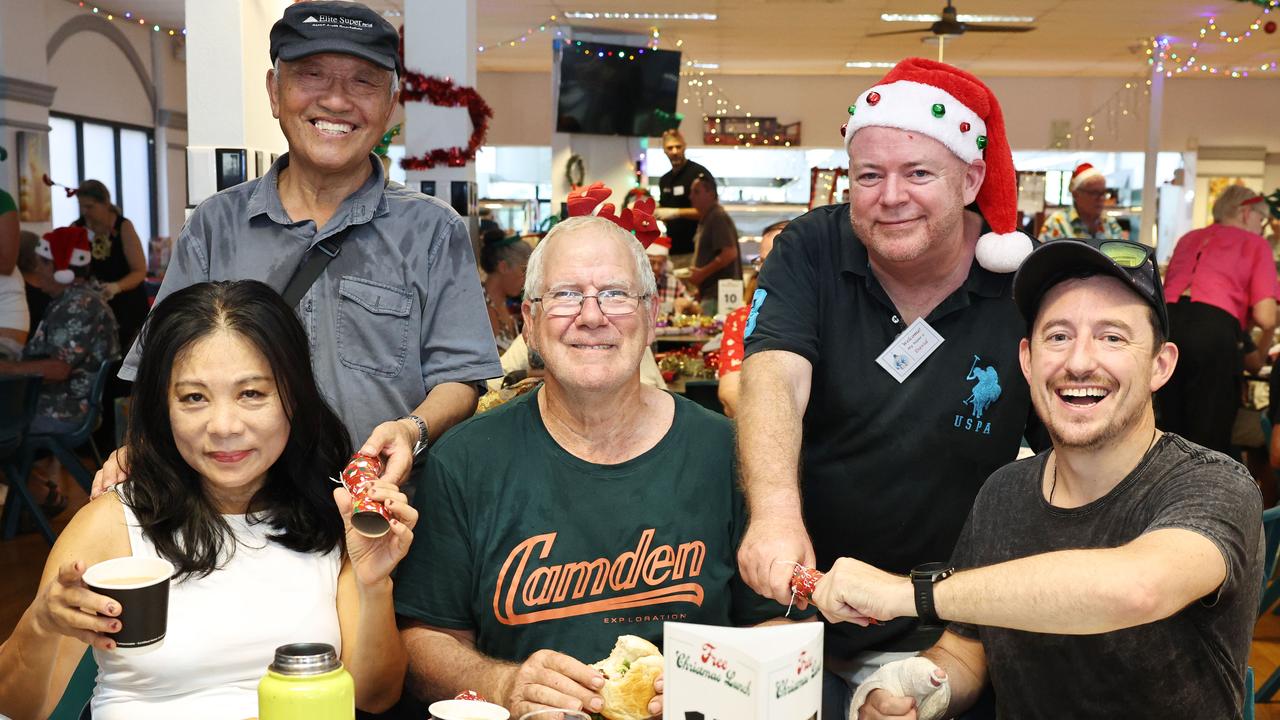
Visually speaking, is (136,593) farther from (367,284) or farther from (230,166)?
(230,166)

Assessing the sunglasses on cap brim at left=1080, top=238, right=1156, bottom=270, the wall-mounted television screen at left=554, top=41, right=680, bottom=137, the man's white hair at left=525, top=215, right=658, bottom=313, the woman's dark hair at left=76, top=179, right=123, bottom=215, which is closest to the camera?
Result: the sunglasses on cap brim at left=1080, top=238, right=1156, bottom=270

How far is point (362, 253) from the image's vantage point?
243 centimetres

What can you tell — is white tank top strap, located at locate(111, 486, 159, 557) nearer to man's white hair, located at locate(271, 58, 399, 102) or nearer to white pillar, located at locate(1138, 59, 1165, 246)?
man's white hair, located at locate(271, 58, 399, 102)

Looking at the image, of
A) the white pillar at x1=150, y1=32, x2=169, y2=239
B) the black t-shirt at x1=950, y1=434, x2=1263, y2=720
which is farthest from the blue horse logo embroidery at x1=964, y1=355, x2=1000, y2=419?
the white pillar at x1=150, y1=32, x2=169, y2=239

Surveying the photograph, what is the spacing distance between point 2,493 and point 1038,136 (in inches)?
557

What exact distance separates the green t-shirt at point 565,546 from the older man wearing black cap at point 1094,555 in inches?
14.8

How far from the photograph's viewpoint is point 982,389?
2213mm

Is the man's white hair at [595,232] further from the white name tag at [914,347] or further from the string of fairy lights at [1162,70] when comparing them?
the string of fairy lights at [1162,70]

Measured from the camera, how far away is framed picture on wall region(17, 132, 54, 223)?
34.4 ft

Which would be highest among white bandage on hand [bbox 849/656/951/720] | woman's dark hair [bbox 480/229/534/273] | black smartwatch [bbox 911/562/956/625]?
woman's dark hair [bbox 480/229/534/273]

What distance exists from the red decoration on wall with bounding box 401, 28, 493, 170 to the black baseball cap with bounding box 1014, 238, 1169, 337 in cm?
427

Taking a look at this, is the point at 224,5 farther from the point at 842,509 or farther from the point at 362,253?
the point at 842,509

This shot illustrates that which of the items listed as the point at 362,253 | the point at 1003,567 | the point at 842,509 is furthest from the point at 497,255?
the point at 1003,567

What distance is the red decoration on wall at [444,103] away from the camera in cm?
570
